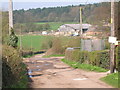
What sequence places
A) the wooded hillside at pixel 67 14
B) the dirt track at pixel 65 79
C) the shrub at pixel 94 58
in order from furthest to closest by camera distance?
the wooded hillside at pixel 67 14
the shrub at pixel 94 58
the dirt track at pixel 65 79

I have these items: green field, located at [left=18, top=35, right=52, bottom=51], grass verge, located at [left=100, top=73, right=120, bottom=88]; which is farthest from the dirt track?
green field, located at [left=18, top=35, right=52, bottom=51]

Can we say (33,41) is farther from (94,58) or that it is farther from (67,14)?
(94,58)

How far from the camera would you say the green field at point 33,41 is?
61456mm

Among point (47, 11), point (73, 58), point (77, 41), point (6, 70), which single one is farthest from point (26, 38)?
point (6, 70)

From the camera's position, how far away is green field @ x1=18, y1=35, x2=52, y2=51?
2420 inches

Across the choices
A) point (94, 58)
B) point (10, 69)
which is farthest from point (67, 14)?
point (10, 69)

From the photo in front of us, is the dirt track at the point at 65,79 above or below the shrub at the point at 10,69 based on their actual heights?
below

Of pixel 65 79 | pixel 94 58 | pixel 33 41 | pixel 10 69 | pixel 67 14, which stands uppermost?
pixel 67 14

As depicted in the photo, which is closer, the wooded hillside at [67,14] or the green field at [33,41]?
the wooded hillside at [67,14]

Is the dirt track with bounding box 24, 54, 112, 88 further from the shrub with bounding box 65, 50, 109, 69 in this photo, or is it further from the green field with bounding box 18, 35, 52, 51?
the green field with bounding box 18, 35, 52, 51

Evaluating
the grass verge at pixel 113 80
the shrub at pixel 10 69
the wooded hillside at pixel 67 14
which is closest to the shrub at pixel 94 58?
the grass verge at pixel 113 80

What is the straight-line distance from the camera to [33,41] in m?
64.6

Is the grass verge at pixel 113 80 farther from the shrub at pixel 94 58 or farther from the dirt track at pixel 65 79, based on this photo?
the shrub at pixel 94 58

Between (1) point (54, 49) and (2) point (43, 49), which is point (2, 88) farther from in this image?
(2) point (43, 49)
